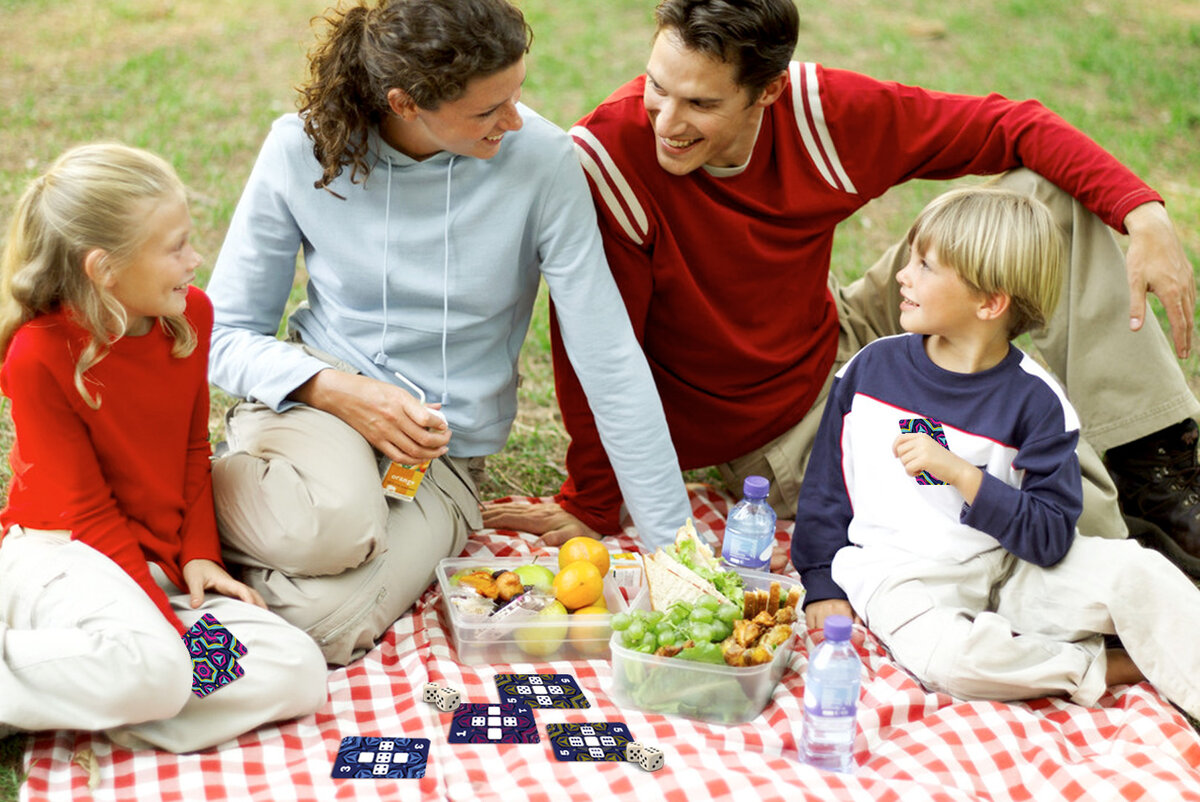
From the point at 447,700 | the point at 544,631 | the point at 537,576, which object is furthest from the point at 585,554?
the point at 447,700

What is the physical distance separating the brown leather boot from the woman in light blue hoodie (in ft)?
4.32

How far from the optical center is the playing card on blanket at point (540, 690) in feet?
9.17

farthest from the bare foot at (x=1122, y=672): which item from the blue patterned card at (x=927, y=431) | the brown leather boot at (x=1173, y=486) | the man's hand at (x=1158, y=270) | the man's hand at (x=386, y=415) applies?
the man's hand at (x=386, y=415)

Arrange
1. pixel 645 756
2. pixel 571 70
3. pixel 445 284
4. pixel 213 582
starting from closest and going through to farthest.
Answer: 1. pixel 645 756
2. pixel 213 582
3. pixel 445 284
4. pixel 571 70

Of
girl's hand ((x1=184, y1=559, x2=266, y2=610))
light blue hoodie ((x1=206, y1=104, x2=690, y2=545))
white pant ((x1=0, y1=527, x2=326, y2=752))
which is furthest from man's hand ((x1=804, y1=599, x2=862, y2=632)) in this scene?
girl's hand ((x1=184, y1=559, x2=266, y2=610))

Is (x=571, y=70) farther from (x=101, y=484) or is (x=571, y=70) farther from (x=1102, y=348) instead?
(x=101, y=484)

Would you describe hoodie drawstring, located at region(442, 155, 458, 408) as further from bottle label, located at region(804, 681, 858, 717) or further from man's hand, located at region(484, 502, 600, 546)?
bottle label, located at region(804, 681, 858, 717)

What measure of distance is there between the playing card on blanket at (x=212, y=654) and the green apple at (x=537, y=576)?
2.33 feet

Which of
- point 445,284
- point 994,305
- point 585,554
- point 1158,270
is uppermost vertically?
point 1158,270

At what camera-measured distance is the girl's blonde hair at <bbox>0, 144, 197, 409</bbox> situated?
2551mm

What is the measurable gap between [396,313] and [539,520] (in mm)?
789

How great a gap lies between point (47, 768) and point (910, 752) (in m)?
1.75

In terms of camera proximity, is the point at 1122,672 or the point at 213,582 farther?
the point at 1122,672

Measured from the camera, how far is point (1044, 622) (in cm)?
294
